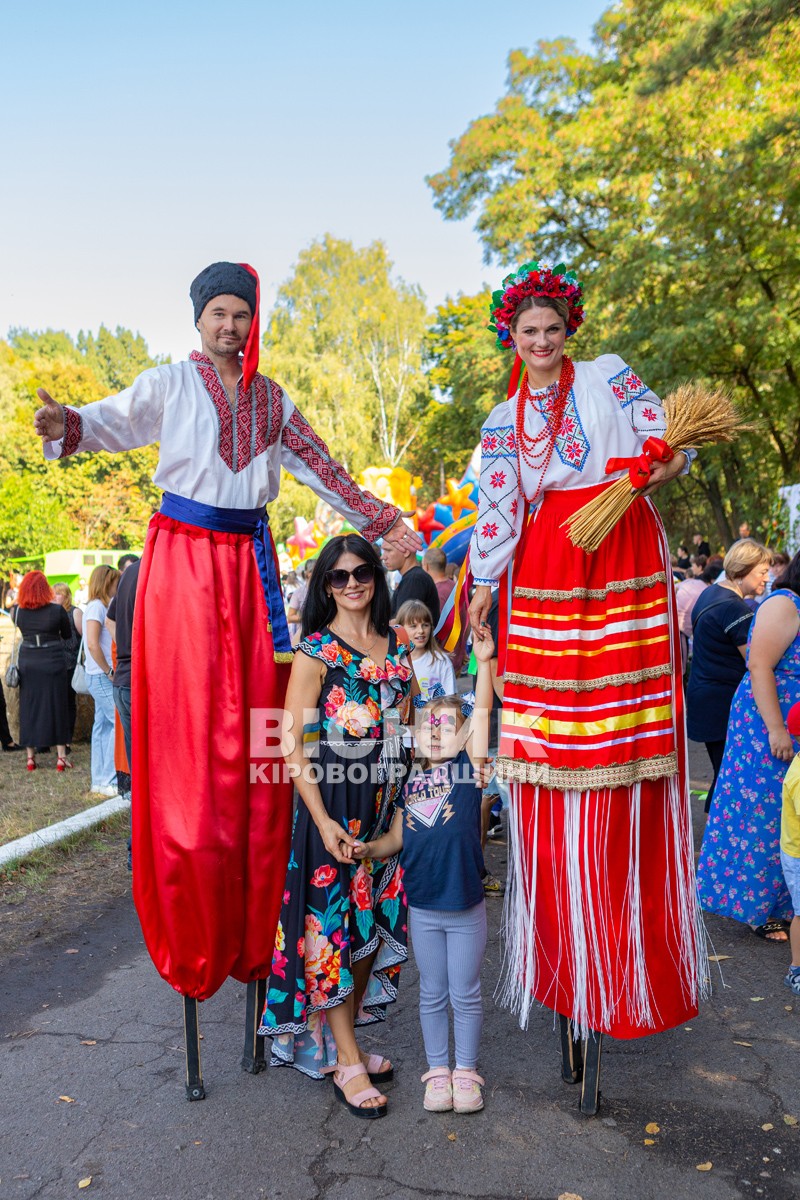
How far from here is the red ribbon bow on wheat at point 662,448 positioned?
2859mm

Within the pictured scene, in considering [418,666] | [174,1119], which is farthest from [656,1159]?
[418,666]

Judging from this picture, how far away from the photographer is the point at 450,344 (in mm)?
29703

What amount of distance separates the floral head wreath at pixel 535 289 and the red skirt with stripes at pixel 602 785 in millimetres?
599

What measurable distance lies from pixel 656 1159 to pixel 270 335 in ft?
119

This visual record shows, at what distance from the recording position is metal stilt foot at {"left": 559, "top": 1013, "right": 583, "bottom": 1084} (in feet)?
10.2

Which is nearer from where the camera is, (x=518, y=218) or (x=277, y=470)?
(x=277, y=470)

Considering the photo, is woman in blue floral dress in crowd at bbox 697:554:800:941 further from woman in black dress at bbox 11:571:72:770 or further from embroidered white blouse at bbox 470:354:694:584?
woman in black dress at bbox 11:571:72:770

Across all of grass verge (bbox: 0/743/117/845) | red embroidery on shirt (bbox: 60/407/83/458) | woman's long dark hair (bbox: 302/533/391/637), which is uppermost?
red embroidery on shirt (bbox: 60/407/83/458)

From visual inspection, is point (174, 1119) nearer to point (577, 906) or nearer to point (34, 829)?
point (577, 906)

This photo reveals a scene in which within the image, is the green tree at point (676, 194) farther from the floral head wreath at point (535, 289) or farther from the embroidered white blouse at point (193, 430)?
the embroidered white blouse at point (193, 430)

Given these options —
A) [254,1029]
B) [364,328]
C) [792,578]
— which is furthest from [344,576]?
[364,328]

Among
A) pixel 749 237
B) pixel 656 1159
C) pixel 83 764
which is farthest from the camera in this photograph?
pixel 749 237

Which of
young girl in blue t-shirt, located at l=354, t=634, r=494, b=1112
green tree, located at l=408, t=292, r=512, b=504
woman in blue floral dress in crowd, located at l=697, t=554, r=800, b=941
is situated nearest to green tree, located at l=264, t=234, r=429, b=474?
green tree, located at l=408, t=292, r=512, b=504

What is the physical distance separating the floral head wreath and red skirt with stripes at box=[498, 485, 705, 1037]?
599 mm
